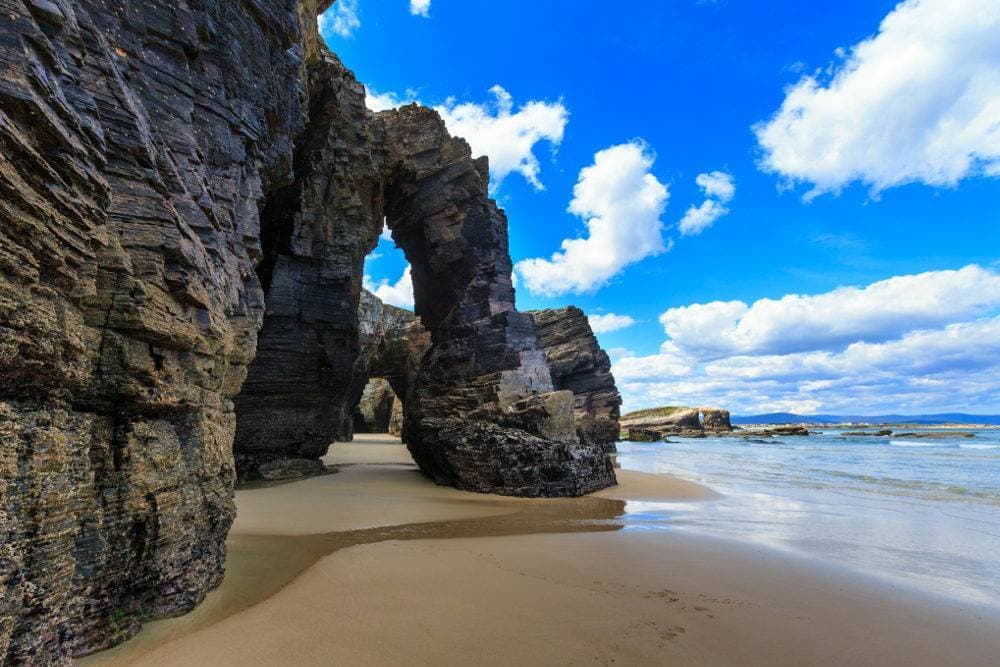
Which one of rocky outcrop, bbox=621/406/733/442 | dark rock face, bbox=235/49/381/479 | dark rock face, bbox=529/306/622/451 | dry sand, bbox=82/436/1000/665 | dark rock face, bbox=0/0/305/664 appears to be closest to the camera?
dark rock face, bbox=0/0/305/664

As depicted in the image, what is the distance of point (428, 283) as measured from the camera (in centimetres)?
2045

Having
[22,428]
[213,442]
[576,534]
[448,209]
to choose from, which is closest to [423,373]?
[448,209]

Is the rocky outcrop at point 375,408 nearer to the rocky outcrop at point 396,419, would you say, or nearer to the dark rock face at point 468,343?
the rocky outcrop at point 396,419

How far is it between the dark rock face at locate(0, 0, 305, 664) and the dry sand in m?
0.76

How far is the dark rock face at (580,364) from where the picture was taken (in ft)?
139

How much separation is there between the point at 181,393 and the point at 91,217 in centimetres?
187

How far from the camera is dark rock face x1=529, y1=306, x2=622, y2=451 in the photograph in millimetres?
42406

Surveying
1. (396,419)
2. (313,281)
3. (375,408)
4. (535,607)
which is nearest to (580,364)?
(396,419)

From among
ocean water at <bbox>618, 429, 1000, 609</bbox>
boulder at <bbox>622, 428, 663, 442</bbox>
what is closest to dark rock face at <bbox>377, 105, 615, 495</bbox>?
ocean water at <bbox>618, 429, 1000, 609</bbox>

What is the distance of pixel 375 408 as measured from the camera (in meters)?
48.8

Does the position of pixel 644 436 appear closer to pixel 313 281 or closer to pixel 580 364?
pixel 580 364

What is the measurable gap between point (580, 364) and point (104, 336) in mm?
40590

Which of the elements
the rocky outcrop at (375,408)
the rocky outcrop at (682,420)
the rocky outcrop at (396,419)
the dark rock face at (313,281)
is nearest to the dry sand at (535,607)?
the dark rock face at (313,281)

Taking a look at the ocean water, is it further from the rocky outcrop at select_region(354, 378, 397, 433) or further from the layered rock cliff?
the rocky outcrop at select_region(354, 378, 397, 433)
